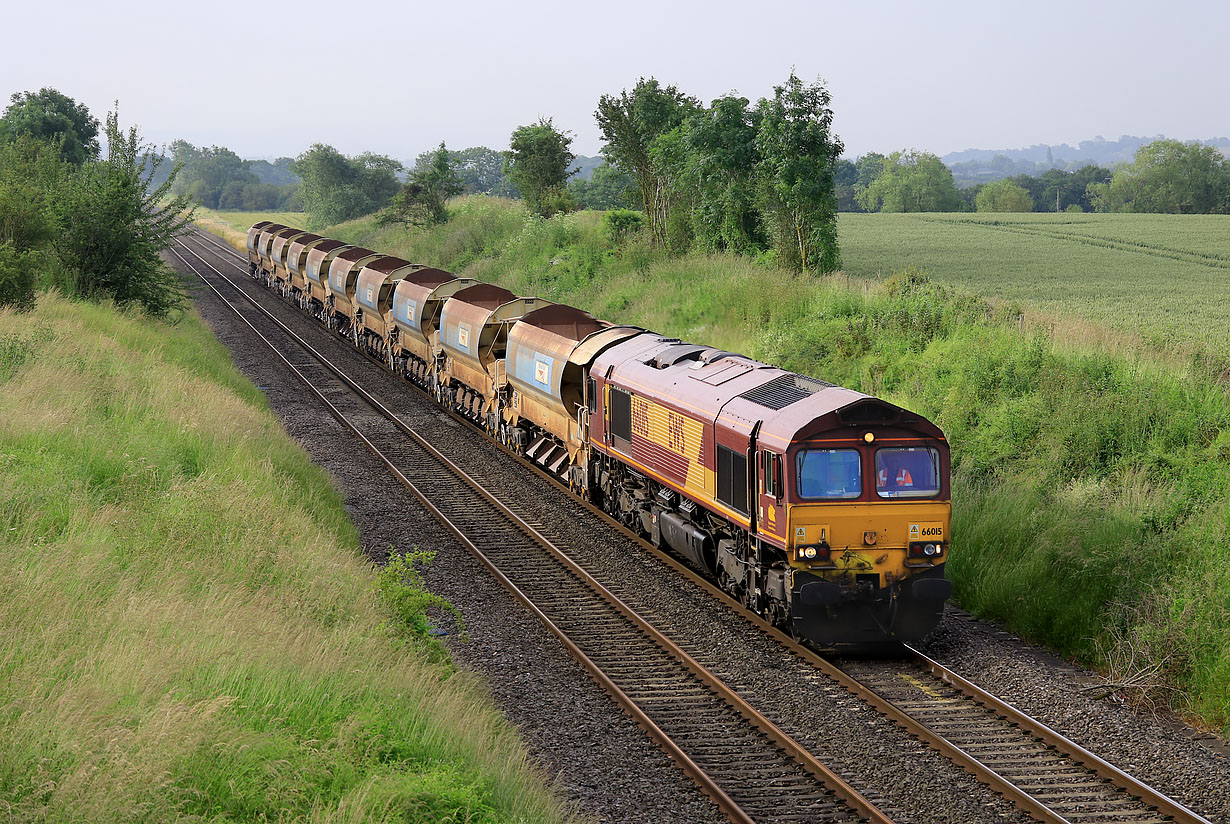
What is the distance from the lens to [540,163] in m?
59.4

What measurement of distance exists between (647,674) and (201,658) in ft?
19.4

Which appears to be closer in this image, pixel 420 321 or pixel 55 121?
pixel 420 321

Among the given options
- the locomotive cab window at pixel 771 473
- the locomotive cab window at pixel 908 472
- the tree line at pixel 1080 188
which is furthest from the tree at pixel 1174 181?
the locomotive cab window at pixel 771 473

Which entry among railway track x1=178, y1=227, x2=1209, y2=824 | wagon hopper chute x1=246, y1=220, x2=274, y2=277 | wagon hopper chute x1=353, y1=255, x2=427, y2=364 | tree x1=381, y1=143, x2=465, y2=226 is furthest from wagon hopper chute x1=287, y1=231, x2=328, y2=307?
railway track x1=178, y1=227, x2=1209, y2=824

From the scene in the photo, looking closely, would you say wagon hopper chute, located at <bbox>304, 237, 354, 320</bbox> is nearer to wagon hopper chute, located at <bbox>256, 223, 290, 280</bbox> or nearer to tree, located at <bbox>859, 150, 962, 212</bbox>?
wagon hopper chute, located at <bbox>256, 223, 290, 280</bbox>

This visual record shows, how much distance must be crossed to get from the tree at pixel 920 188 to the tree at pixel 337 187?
51208 millimetres

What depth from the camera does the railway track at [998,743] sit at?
9.20m

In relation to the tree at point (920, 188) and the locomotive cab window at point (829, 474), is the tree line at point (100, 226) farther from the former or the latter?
the tree at point (920, 188)

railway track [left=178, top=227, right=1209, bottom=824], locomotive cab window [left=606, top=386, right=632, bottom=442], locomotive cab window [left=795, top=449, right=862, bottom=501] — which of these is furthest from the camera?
locomotive cab window [left=606, top=386, right=632, bottom=442]

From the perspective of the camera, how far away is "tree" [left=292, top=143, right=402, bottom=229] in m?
97.9

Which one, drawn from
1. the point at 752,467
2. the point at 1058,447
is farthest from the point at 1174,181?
the point at 752,467

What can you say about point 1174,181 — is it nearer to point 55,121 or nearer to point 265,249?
point 265,249

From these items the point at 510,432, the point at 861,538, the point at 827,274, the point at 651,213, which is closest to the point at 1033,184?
the point at 651,213

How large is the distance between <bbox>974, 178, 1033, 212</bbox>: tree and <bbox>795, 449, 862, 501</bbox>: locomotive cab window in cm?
10315
